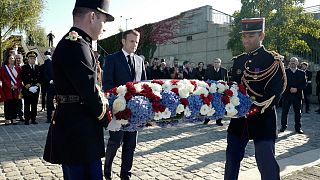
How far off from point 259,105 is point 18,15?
15.5 m

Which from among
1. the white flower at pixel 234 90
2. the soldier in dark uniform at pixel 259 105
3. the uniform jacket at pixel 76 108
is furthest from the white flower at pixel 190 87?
the uniform jacket at pixel 76 108

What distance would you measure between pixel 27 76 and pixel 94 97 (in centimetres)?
844

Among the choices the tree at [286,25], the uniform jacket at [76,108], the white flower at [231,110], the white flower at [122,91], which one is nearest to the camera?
the uniform jacket at [76,108]

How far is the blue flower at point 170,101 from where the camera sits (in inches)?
133

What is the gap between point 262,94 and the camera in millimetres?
3887

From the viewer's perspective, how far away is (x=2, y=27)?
16844 mm

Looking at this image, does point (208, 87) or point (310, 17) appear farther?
point (310, 17)

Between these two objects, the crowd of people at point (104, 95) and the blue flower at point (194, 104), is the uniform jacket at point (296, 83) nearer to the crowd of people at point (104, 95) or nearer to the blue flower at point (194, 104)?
the crowd of people at point (104, 95)

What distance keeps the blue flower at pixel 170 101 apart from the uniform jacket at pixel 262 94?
0.99 m

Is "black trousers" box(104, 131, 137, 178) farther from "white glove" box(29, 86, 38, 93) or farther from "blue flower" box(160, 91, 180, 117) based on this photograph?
"white glove" box(29, 86, 38, 93)

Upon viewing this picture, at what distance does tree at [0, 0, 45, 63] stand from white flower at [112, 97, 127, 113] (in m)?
14.8

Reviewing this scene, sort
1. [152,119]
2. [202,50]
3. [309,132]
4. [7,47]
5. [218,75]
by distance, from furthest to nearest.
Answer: [202,50], [7,47], [218,75], [309,132], [152,119]

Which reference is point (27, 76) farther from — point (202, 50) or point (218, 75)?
point (202, 50)

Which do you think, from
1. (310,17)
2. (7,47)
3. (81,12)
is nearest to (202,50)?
(310,17)
